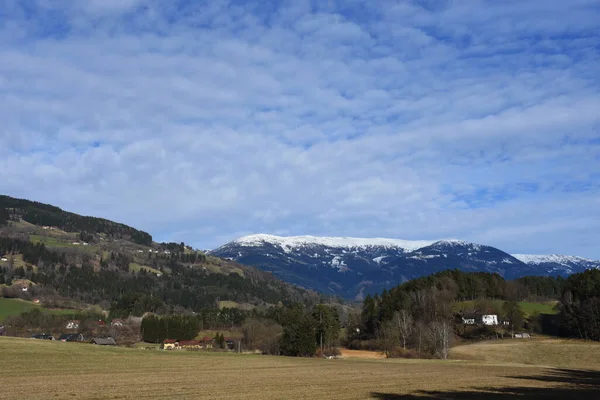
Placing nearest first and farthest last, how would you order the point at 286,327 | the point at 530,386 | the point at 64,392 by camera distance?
the point at 64,392 < the point at 530,386 < the point at 286,327

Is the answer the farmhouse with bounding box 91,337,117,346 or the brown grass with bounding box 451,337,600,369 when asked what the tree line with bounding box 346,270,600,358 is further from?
the farmhouse with bounding box 91,337,117,346

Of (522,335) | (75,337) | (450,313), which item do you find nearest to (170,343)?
(75,337)

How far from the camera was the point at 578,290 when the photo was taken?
143 m

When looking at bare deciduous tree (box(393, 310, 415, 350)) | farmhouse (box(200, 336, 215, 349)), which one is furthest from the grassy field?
farmhouse (box(200, 336, 215, 349))

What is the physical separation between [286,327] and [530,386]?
77381mm

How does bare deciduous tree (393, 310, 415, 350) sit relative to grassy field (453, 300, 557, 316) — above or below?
below

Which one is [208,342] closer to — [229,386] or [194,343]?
[194,343]

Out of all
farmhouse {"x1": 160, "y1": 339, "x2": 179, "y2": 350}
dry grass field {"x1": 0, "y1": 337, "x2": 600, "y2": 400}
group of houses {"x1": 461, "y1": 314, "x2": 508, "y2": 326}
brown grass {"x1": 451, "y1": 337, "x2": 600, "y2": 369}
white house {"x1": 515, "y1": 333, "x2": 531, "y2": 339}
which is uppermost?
group of houses {"x1": 461, "y1": 314, "x2": 508, "y2": 326}

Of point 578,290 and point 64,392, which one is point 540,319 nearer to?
point 578,290

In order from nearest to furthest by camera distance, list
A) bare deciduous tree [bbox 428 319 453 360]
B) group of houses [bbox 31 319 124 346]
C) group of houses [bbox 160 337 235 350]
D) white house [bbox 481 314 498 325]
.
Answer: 1. bare deciduous tree [bbox 428 319 453 360]
2. group of houses [bbox 31 319 124 346]
3. white house [bbox 481 314 498 325]
4. group of houses [bbox 160 337 235 350]

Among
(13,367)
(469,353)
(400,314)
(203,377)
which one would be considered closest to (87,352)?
(13,367)

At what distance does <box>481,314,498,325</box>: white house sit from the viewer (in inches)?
5979

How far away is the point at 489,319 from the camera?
154 m

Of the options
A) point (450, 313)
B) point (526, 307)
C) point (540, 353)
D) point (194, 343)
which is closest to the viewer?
point (540, 353)
